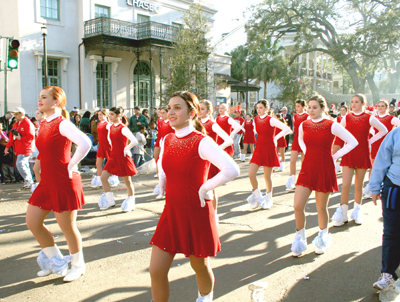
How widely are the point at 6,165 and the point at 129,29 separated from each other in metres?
13.6

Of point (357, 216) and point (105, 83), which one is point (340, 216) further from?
point (105, 83)

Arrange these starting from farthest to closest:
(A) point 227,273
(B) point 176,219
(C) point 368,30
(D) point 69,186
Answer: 1. (C) point 368,30
2. (A) point 227,273
3. (D) point 69,186
4. (B) point 176,219

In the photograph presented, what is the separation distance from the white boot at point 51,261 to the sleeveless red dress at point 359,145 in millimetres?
4571

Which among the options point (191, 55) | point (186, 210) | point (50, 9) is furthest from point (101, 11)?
point (186, 210)

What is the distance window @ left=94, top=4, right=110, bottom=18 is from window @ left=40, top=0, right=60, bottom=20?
2.18m

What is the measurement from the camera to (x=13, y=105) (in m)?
18.2

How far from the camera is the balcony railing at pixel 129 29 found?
19375 millimetres

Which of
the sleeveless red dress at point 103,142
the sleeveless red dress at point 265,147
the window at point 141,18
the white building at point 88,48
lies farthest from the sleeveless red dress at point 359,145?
the window at point 141,18

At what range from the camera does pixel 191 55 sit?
18250 mm

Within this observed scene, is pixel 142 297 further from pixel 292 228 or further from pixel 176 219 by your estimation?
pixel 292 228

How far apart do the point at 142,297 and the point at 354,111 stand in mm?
4705

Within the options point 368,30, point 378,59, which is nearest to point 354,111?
point 368,30

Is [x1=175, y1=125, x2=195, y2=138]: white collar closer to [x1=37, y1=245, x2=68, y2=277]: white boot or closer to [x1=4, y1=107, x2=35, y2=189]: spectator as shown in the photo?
[x1=37, y1=245, x2=68, y2=277]: white boot

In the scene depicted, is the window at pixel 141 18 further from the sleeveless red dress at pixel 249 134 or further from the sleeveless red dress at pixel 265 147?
the sleeveless red dress at pixel 265 147
